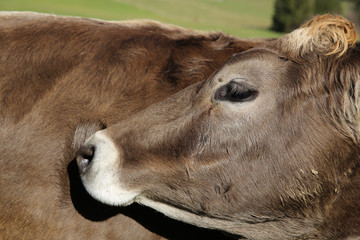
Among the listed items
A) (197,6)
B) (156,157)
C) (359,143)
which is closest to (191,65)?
(156,157)

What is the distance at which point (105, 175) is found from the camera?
2885mm

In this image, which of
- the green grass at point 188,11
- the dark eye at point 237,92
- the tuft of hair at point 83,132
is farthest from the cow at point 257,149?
the green grass at point 188,11

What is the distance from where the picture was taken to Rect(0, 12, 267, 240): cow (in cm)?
315

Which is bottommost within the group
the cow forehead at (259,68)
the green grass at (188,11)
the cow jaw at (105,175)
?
the green grass at (188,11)

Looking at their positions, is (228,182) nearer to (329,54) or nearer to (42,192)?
(329,54)

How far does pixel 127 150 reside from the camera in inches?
116

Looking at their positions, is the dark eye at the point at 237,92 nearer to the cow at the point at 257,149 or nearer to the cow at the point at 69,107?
the cow at the point at 257,149

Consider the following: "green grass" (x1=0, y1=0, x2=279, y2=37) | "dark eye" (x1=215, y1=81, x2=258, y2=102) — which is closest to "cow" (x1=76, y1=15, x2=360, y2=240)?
"dark eye" (x1=215, y1=81, x2=258, y2=102)

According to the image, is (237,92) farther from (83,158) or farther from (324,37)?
(83,158)

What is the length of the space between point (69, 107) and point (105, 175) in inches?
25.5

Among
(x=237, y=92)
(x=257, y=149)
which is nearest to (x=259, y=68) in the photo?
(x=237, y=92)

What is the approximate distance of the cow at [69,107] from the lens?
3.15 m

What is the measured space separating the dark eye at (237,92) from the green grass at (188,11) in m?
21.6

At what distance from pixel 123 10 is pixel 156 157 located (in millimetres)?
34005
